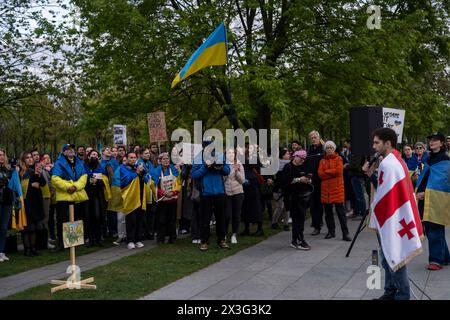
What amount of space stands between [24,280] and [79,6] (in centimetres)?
1040

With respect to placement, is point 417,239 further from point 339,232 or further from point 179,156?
point 179,156

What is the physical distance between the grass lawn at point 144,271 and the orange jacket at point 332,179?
1.71m

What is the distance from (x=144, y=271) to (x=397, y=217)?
163 inches

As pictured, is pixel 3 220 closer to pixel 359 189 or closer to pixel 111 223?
pixel 111 223

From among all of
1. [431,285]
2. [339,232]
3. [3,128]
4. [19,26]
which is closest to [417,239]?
[431,285]

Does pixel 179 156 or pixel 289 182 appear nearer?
pixel 289 182

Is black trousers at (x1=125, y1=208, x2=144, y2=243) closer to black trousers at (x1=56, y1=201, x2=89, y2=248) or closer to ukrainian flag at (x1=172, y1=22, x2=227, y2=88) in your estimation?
black trousers at (x1=56, y1=201, x2=89, y2=248)

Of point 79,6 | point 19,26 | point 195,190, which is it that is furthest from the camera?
point 19,26

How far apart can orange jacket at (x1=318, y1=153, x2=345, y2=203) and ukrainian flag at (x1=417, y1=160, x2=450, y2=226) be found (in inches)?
106

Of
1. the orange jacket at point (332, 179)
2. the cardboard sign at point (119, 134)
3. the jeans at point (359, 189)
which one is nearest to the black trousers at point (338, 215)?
the orange jacket at point (332, 179)

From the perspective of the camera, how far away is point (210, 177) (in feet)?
33.1

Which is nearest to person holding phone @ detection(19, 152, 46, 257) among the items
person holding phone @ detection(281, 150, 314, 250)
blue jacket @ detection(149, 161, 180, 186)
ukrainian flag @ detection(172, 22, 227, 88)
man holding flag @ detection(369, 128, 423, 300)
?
blue jacket @ detection(149, 161, 180, 186)

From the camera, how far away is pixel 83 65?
16828 mm

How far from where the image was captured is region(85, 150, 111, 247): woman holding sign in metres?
10.8
